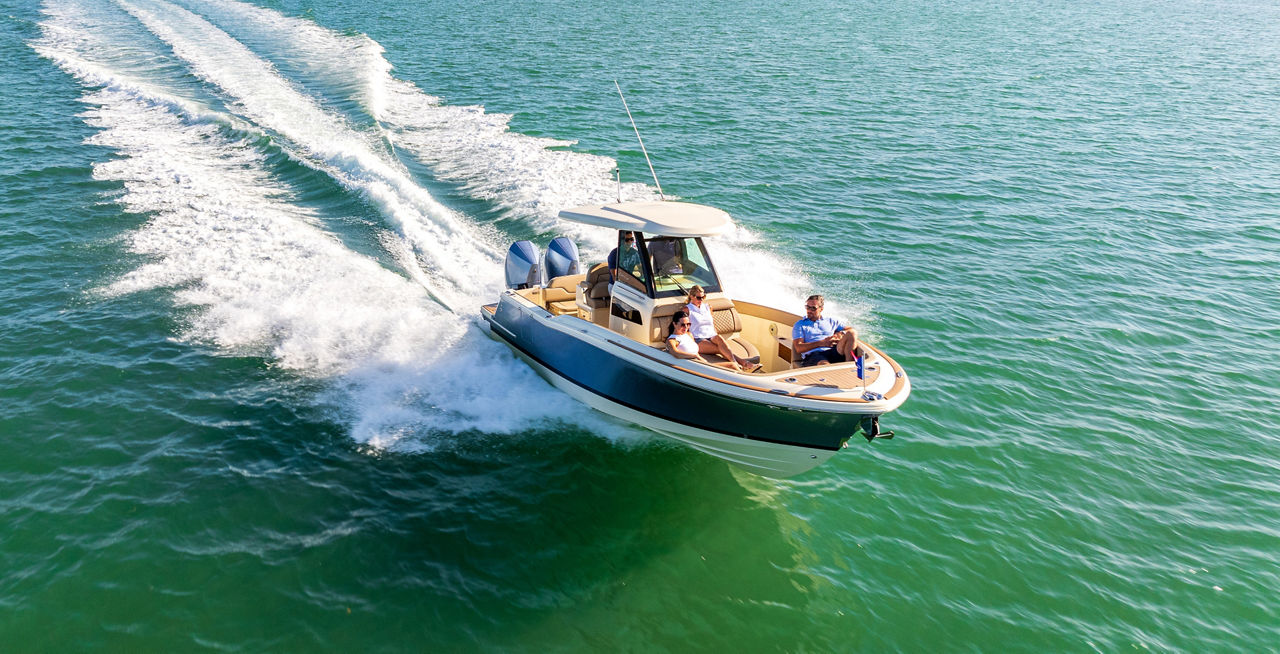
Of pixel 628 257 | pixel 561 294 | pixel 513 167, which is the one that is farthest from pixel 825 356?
pixel 513 167

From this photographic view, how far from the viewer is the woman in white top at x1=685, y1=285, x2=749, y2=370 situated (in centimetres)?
1011

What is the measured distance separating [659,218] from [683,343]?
1865 mm

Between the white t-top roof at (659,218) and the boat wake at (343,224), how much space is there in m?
2.81

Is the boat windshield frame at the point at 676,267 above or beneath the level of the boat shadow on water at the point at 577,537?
above

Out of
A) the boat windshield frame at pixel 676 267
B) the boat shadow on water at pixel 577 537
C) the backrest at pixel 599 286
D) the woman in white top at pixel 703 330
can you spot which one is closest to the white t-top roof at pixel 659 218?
the boat windshield frame at pixel 676 267

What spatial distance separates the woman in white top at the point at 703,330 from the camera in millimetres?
10109

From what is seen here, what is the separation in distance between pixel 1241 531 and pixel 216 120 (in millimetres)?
25301

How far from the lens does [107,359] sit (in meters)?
12.0

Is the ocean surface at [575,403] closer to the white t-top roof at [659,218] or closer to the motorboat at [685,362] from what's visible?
the motorboat at [685,362]

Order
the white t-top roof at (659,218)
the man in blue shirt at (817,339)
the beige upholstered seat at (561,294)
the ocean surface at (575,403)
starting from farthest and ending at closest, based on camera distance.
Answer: the beige upholstered seat at (561,294) < the white t-top roof at (659,218) < the man in blue shirt at (817,339) < the ocean surface at (575,403)

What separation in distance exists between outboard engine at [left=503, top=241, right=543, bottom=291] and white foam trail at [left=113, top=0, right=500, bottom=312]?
1.80 meters

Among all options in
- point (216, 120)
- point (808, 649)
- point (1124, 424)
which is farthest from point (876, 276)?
point (216, 120)

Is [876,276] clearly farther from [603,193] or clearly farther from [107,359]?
[107,359]

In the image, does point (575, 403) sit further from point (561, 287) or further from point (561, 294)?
point (561, 287)
